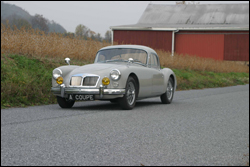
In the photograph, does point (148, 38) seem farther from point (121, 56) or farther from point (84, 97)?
point (84, 97)

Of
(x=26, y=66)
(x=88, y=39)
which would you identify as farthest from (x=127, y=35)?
(x=26, y=66)

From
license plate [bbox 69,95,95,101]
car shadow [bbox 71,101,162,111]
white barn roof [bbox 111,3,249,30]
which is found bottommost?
car shadow [bbox 71,101,162,111]

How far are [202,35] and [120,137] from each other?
3283 centimetres

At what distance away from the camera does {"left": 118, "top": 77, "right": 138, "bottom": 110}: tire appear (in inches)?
347

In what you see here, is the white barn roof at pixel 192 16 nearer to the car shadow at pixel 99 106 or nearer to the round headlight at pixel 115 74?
the car shadow at pixel 99 106

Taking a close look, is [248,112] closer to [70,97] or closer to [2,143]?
[70,97]

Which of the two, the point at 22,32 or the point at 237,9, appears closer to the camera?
the point at 22,32

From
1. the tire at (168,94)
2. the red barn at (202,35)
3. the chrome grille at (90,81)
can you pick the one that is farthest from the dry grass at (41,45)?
the red barn at (202,35)

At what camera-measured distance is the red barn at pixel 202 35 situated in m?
36.8

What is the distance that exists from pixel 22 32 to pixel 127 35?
2453 cm

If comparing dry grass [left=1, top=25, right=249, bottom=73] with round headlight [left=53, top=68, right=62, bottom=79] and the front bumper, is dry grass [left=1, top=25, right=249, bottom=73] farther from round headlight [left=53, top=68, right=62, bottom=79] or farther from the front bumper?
the front bumper

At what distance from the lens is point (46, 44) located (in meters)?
15.3

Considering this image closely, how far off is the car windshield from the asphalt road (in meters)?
1.41

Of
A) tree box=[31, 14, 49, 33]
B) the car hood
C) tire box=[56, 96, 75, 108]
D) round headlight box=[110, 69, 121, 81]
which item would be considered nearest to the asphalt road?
tire box=[56, 96, 75, 108]
